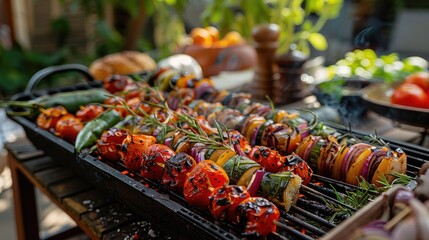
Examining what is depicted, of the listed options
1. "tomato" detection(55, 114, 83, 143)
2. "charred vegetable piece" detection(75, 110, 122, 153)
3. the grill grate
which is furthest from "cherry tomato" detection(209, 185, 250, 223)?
"tomato" detection(55, 114, 83, 143)

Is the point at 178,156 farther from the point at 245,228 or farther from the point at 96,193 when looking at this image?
the point at 96,193

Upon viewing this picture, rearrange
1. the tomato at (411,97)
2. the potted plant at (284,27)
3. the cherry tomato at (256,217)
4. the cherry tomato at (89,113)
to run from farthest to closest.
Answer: the potted plant at (284,27) → the tomato at (411,97) → the cherry tomato at (89,113) → the cherry tomato at (256,217)

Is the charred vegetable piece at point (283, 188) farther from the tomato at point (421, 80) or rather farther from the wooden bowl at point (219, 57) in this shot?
the wooden bowl at point (219, 57)

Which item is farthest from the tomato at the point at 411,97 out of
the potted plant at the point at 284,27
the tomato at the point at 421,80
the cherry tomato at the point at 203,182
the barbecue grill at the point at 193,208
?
the cherry tomato at the point at 203,182

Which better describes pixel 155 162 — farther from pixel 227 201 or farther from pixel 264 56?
pixel 264 56

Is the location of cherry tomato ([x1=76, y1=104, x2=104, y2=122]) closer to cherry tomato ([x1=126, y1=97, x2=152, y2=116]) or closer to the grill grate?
cherry tomato ([x1=126, y1=97, x2=152, y2=116])

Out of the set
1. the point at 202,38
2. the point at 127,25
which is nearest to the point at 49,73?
the point at 202,38
